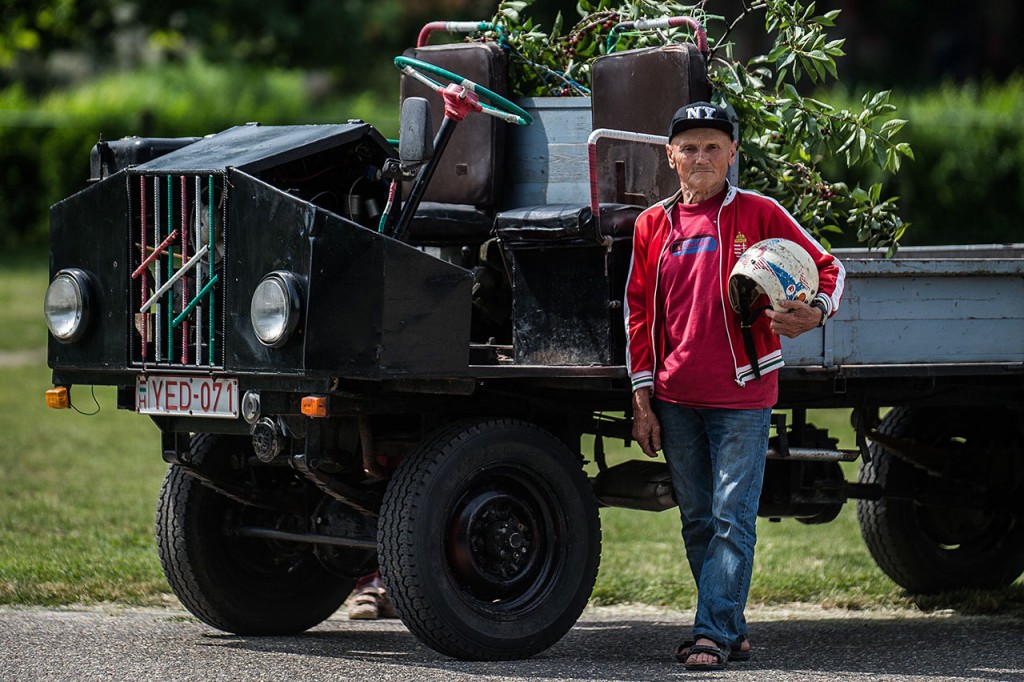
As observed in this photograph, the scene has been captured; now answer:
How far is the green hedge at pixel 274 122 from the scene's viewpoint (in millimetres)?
24281

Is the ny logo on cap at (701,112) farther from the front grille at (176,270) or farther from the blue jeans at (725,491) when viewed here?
the front grille at (176,270)

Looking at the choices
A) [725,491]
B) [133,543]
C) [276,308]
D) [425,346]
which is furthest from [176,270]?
[133,543]

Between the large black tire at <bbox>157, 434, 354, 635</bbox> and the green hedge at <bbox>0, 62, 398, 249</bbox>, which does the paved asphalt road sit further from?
the green hedge at <bbox>0, 62, 398, 249</bbox>

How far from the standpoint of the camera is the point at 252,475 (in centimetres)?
695

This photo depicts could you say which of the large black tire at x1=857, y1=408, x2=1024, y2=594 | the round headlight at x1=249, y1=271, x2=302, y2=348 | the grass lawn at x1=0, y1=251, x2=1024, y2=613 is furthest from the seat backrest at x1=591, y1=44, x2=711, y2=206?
the grass lawn at x1=0, y1=251, x2=1024, y2=613

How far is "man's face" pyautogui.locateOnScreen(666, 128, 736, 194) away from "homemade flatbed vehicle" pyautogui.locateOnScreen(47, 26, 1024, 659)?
12.8 inches

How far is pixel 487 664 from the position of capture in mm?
6098

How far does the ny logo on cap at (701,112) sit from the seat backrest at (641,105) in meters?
0.55

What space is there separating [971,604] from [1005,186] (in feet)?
56.8

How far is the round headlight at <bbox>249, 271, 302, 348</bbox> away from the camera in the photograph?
5.77 metres

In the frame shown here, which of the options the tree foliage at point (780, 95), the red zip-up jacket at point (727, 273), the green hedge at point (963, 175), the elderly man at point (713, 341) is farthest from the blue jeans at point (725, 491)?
the green hedge at point (963, 175)

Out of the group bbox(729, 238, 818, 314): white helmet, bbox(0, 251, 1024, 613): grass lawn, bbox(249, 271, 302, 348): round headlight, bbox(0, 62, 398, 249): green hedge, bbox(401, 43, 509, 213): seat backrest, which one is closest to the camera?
bbox(249, 271, 302, 348): round headlight

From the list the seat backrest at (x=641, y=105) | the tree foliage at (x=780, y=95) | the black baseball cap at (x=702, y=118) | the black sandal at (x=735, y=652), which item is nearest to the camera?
the black baseball cap at (x=702, y=118)

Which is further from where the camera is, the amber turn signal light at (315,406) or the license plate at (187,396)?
the license plate at (187,396)
